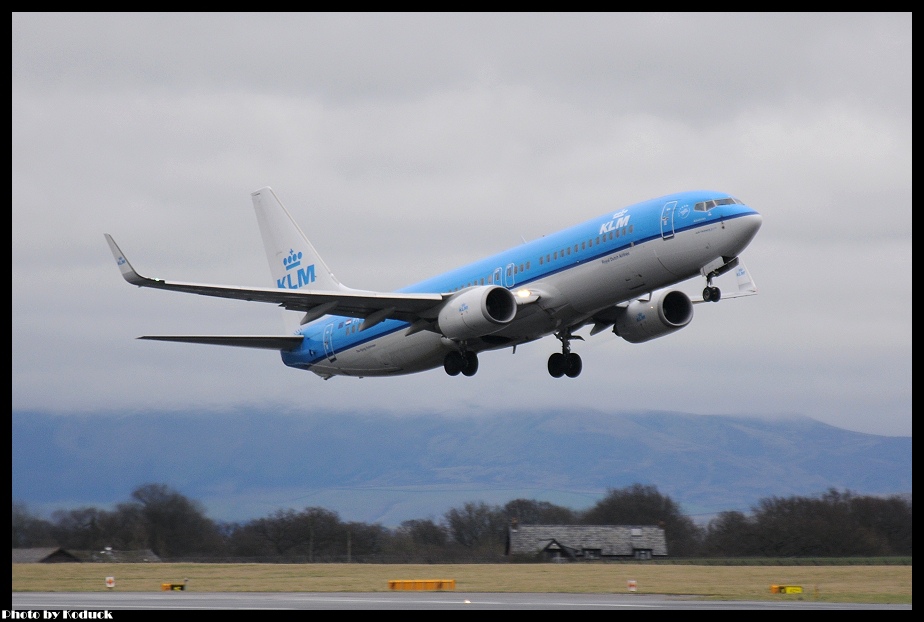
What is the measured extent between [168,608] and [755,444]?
50.6m

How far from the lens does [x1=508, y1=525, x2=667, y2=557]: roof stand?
167 feet

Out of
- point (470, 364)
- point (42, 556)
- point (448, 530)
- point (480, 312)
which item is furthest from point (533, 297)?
point (42, 556)

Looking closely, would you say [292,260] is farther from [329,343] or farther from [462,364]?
[462,364]

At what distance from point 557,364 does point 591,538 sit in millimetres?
11200

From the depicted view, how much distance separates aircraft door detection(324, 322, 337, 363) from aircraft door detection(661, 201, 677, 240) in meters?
14.6

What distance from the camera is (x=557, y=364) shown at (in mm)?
44656

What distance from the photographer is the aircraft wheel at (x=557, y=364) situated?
146 ft

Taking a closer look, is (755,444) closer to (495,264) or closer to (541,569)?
(541,569)

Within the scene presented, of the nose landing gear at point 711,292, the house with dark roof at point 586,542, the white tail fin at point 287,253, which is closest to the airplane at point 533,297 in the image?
the nose landing gear at point 711,292

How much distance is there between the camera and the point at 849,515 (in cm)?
5247

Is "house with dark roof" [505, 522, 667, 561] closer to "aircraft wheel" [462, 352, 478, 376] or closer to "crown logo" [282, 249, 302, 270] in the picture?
"aircraft wheel" [462, 352, 478, 376]

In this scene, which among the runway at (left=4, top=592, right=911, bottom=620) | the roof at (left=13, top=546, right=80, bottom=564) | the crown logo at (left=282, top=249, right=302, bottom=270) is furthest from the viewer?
the crown logo at (left=282, top=249, right=302, bottom=270)

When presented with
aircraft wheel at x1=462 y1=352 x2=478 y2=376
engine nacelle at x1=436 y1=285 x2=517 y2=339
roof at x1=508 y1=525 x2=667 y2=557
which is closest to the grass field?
roof at x1=508 y1=525 x2=667 y2=557
